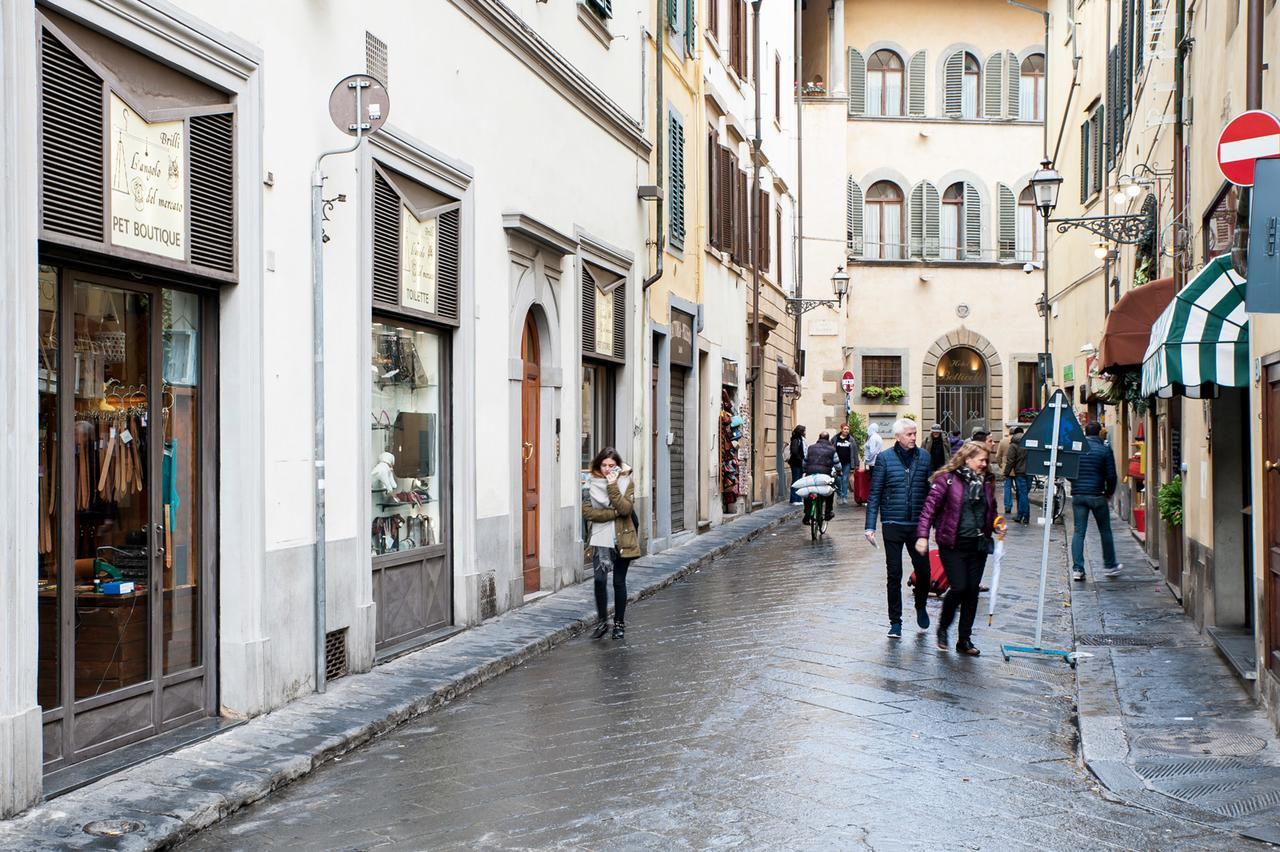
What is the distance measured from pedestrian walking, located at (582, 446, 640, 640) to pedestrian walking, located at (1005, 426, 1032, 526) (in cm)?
1189

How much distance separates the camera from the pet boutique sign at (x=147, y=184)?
290 inches

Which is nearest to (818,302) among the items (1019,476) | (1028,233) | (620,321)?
(1019,476)

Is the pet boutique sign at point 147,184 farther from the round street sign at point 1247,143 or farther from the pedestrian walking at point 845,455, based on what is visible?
the pedestrian walking at point 845,455

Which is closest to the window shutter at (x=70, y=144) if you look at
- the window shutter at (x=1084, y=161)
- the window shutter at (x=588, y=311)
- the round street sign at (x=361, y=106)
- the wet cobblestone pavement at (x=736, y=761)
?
the round street sign at (x=361, y=106)

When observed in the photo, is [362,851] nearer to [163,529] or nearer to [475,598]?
[163,529]

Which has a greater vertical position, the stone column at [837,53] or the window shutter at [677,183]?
the stone column at [837,53]

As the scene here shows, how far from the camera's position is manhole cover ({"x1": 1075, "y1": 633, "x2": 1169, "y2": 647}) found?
1142 centimetres

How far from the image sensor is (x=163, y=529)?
26.2ft

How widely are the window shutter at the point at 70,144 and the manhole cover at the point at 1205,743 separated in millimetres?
5839

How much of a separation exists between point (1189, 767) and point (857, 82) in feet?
114

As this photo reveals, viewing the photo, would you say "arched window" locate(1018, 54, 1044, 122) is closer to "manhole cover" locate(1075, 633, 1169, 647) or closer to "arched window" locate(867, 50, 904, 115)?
"arched window" locate(867, 50, 904, 115)

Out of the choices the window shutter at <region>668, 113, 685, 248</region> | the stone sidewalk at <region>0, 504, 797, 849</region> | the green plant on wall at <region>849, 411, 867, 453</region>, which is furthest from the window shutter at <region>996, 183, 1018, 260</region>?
the stone sidewalk at <region>0, 504, 797, 849</region>

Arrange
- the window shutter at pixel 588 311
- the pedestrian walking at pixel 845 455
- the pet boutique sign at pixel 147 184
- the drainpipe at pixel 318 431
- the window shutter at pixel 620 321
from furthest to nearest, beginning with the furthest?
the pedestrian walking at pixel 845 455 < the window shutter at pixel 620 321 < the window shutter at pixel 588 311 < the drainpipe at pixel 318 431 < the pet boutique sign at pixel 147 184

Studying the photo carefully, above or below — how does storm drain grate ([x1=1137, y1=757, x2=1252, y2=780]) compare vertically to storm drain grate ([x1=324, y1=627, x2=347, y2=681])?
below
